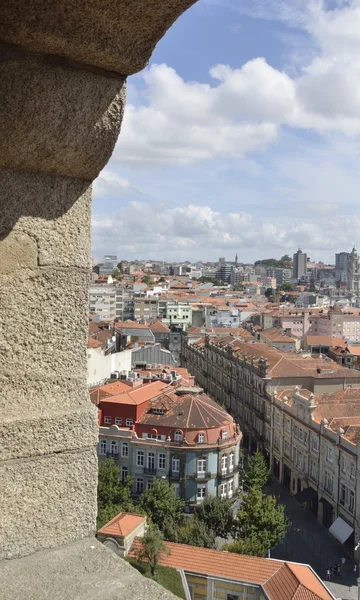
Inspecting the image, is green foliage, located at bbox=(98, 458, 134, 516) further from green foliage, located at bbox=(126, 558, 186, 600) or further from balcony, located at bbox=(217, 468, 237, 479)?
green foliage, located at bbox=(126, 558, 186, 600)

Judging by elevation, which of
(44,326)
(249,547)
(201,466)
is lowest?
(249,547)

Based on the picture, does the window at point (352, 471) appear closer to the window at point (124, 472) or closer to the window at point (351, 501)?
the window at point (351, 501)

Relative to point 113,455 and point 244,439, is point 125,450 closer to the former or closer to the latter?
point 113,455

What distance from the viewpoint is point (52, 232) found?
2379 millimetres

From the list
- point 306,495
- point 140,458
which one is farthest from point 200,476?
point 306,495

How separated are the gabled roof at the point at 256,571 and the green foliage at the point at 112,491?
710cm

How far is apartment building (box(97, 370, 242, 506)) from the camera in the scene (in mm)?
27188

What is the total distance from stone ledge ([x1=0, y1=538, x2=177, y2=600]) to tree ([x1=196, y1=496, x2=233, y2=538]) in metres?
23.2

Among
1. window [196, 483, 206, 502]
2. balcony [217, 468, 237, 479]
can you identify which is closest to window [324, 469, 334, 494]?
balcony [217, 468, 237, 479]

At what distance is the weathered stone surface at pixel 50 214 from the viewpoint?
Answer: 2260 mm

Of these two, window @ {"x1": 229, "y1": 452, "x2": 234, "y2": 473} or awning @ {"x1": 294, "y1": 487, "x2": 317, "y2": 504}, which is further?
awning @ {"x1": 294, "y1": 487, "x2": 317, "y2": 504}

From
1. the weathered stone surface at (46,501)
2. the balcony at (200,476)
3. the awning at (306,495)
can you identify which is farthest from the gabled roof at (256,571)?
the weathered stone surface at (46,501)

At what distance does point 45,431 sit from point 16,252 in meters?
0.70

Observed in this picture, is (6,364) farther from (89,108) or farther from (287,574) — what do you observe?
(287,574)
